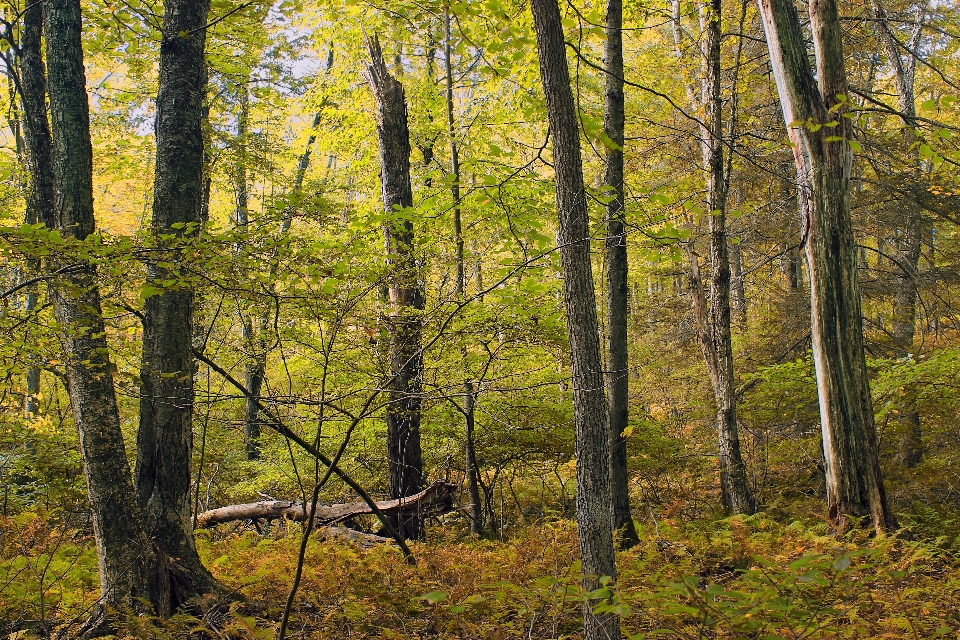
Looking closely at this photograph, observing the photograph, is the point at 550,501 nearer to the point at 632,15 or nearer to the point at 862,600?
the point at 862,600

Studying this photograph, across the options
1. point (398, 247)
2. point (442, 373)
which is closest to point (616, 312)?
point (442, 373)

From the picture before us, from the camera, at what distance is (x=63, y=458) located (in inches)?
282

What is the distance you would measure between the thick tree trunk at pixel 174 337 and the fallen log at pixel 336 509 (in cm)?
252

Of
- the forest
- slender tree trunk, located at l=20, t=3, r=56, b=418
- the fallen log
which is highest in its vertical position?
slender tree trunk, located at l=20, t=3, r=56, b=418

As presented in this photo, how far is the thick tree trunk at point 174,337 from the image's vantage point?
452 centimetres

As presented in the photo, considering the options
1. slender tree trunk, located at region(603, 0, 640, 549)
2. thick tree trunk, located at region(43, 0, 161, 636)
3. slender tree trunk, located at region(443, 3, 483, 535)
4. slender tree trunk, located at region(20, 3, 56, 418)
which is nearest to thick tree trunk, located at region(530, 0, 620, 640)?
slender tree trunk, located at region(443, 3, 483, 535)

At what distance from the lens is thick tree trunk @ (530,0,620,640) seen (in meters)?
3.42

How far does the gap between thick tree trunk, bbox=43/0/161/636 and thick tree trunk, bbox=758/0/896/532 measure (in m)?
5.88

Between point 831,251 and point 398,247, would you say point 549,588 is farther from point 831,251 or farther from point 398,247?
point 398,247

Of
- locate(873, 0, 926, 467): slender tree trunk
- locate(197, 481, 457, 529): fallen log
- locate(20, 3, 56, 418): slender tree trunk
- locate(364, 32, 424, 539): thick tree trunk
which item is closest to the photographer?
locate(20, 3, 56, 418): slender tree trunk

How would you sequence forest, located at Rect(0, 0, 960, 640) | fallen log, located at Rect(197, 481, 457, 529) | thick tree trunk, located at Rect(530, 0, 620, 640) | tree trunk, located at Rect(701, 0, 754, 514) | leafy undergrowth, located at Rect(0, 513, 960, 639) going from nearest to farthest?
leafy undergrowth, located at Rect(0, 513, 960, 639)
thick tree trunk, located at Rect(530, 0, 620, 640)
forest, located at Rect(0, 0, 960, 640)
fallen log, located at Rect(197, 481, 457, 529)
tree trunk, located at Rect(701, 0, 754, 514)

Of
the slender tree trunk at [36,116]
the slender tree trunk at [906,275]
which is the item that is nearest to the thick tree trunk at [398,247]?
the slender tree trunk at [36,116]

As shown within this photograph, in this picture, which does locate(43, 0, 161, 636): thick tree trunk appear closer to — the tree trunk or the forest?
the forest

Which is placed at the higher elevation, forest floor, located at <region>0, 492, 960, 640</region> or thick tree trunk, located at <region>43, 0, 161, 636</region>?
thick tree trunk, located at <region>43, 0, 161, 636</region>
